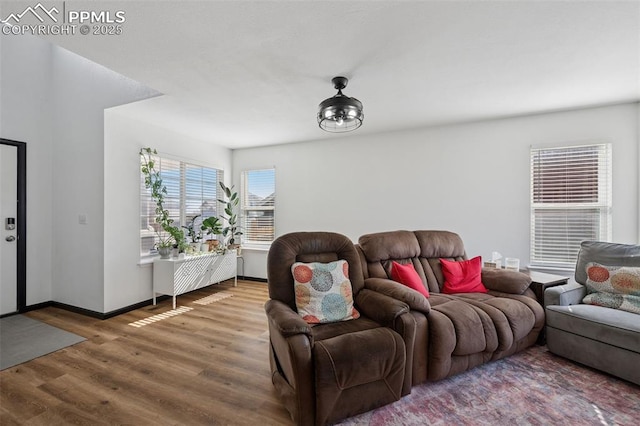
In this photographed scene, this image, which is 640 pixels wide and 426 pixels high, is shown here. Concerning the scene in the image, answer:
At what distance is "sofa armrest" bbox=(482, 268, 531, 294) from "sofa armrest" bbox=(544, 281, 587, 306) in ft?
0.58

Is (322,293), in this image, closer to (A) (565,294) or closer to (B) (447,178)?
(A) (565,294)

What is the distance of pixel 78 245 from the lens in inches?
142

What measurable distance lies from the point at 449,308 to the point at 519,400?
27.7 inches

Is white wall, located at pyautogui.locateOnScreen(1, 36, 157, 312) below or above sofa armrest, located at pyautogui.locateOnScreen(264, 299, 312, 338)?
above

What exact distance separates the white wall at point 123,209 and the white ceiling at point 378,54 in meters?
0.33

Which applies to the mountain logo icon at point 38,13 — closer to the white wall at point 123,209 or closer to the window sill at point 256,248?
the white wall at point 123,209

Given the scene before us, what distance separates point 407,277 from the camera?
2.61 meters

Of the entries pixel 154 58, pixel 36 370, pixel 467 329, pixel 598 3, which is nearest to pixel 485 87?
pixel 598 3

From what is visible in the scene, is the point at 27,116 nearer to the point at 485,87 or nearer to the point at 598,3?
the point at 485,87

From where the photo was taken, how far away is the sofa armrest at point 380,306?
2.01m

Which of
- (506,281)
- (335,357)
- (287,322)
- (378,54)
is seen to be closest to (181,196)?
(287,322)

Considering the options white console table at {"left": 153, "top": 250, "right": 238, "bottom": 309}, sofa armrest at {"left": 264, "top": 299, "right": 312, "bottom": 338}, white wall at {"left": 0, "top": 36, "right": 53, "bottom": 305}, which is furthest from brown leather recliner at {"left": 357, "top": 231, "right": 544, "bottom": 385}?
white wall at {"left": 0, "top": 36, "right": 53, "bottom": 305}

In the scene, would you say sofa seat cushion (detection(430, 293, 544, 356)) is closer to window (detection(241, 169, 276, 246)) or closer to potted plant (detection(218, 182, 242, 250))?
window (detection(241, 169, 276, 246))

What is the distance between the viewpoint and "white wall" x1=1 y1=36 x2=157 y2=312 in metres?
3.46
